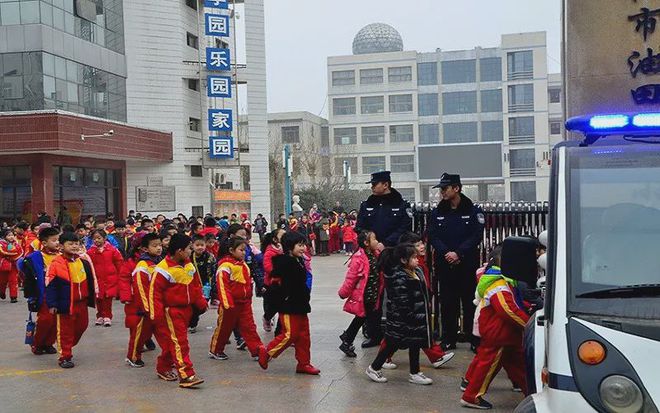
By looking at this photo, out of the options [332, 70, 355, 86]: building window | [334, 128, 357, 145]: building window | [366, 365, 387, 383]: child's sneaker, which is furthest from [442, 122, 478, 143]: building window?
[366, 365, 387, 383]: child's sneaker

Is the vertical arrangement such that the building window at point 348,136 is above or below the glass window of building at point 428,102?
below

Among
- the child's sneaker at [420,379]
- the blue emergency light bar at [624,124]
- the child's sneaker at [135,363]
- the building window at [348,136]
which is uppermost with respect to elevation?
the building window at [348,136]

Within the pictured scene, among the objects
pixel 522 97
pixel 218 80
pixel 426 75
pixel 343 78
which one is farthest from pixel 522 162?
pixel 218 80

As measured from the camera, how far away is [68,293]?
884 centimetres

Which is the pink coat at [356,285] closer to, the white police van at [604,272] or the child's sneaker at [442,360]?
the child's sneaker at [442,360]

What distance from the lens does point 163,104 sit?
34.4m

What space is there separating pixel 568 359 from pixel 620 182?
108 cm

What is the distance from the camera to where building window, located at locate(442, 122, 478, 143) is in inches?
2749

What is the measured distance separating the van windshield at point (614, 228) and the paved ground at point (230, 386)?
10.8 ft

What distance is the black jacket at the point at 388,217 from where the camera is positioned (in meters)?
9.45

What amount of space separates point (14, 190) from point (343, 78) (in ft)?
153

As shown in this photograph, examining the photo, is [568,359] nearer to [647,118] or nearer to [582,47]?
[647,118]

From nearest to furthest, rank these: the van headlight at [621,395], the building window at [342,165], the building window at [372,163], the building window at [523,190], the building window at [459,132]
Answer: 1. the van headlight at [621,395]
2. the building window at [342,165]
3. the building window at [523,190]
4. the building window at [459,132]
5. the building window at [372,163]

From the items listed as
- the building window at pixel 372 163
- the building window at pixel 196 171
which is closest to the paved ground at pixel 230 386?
the building window at pixel 196 171
